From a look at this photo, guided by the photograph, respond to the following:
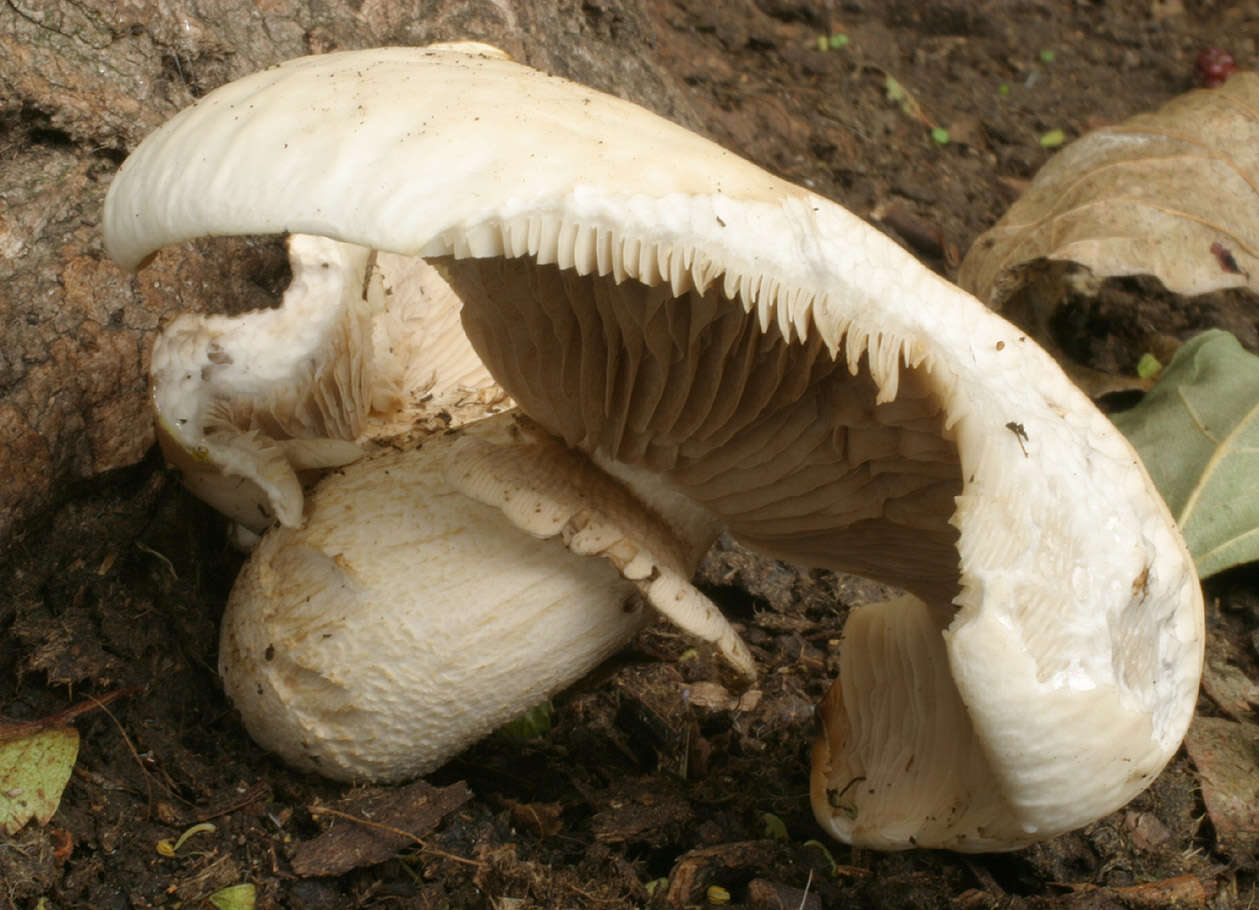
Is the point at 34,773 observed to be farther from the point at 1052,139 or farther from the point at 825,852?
the point at 1052,139

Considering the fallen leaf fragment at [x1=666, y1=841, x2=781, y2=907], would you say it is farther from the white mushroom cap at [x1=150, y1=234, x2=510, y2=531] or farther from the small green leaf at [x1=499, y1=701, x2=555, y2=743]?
→ the white mushroom cap at [x1=150, y1=234, x2=510, y2=531]

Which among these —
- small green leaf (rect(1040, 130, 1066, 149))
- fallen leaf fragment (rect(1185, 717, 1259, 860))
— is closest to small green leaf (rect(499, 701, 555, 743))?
fallen leaf fragment (rect(1185, 717, 1259, 860))

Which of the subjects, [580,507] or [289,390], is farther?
[289,390]

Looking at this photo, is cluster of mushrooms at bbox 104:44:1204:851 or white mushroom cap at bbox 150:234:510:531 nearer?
cluster of mushrooms at bbox 104:44:1204:851

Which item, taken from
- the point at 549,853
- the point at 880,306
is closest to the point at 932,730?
the point at 549,853

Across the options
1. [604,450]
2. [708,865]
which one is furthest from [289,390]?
[708,865]

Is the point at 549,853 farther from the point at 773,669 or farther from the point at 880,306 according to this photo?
the point at 880,306
